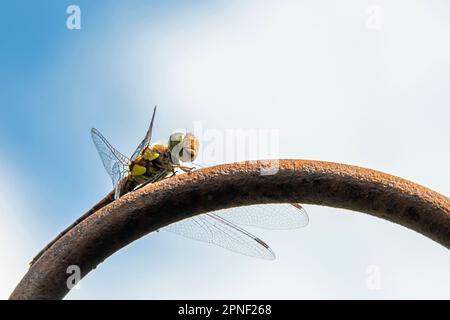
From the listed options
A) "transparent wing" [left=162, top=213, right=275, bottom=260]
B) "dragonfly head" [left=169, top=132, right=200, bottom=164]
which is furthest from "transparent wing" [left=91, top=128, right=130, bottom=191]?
"transparent wing" [left=162, top=213, right=275, bottom=260]

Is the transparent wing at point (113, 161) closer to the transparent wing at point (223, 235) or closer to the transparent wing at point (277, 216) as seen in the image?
the transparent wing at point (223, 235)

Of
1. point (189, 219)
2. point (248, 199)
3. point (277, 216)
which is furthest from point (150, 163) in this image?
point (248, 199)

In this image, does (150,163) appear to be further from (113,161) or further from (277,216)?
(277,216)

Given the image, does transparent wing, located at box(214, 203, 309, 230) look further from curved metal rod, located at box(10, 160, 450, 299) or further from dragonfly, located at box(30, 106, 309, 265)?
curved metal rod, located at box(10, 160, 450, 299)

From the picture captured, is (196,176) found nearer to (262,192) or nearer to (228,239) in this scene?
(262,192)

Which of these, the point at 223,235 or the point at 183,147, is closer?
the point at 223,235

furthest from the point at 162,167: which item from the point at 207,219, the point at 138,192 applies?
the point at 138,192
